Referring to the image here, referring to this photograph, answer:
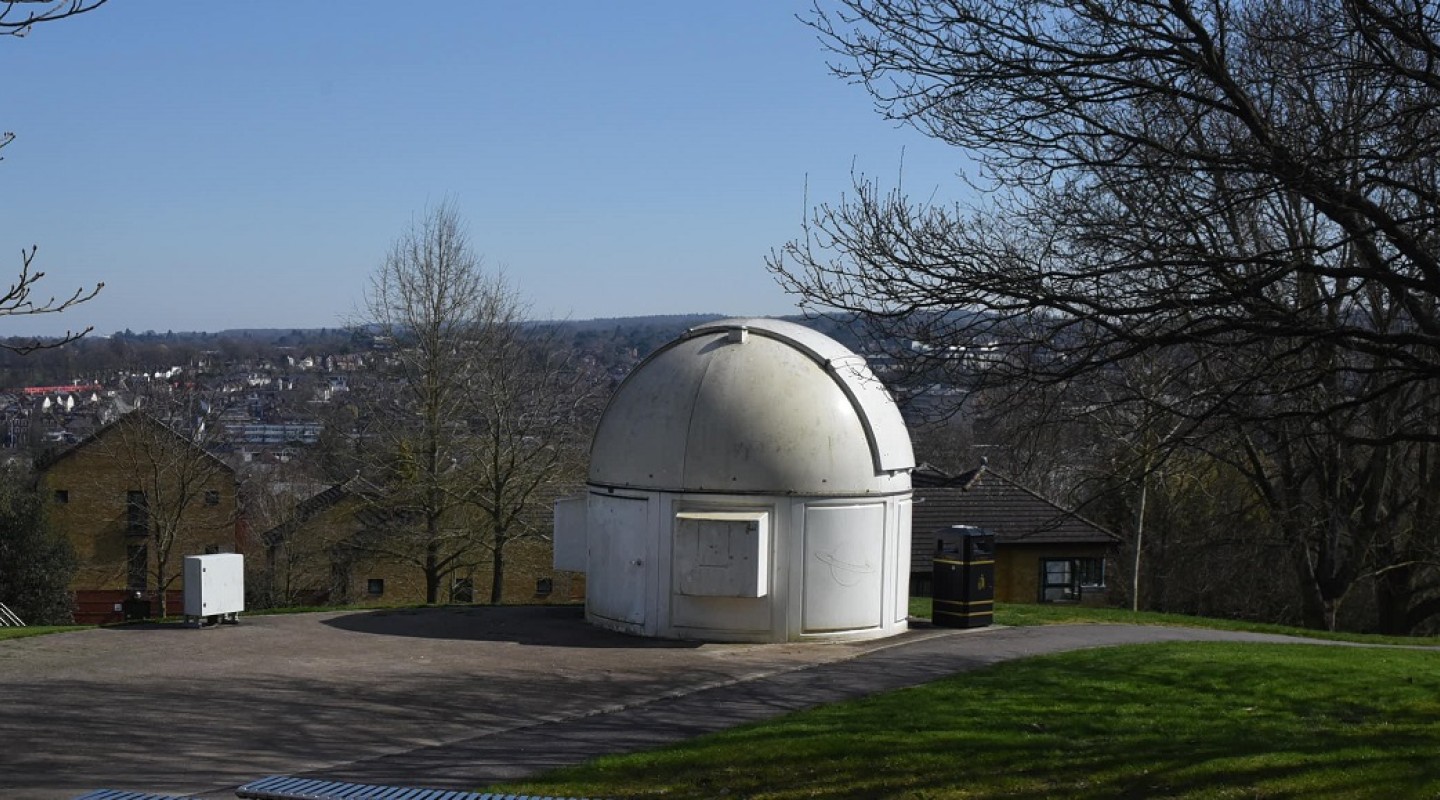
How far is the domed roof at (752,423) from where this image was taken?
18188 millimetres

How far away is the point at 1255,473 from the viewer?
87.1ft

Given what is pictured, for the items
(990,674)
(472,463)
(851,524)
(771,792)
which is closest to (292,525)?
(472,463)

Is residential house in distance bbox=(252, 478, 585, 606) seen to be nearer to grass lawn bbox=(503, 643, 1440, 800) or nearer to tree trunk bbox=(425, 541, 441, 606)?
tree trunk bbox=(425, 541, 441, 606)

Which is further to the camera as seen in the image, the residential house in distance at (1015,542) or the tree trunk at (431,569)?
the residential house in distance at (1015,542)

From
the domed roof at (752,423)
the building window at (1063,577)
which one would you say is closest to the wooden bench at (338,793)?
the domed roof at (752,423)

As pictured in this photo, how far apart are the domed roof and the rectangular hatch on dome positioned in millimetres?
553

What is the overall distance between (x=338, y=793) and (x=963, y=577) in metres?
12.9

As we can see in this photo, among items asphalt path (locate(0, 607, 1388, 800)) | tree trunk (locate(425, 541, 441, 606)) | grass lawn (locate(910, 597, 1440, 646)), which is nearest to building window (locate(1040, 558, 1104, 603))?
grass lawn (locate(910, 597, 1440, 646))

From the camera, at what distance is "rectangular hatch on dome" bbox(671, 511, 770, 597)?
1769 centimetres

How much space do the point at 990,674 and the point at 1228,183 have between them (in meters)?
6.63

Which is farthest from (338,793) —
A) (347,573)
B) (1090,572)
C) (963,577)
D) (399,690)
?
(347,573)

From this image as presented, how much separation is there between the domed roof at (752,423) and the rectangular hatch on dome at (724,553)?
1.81 feet

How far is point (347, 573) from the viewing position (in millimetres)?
39312

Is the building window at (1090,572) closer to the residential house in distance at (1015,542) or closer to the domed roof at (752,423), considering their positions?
the residential house in distance at (1015,542)
